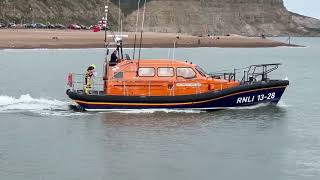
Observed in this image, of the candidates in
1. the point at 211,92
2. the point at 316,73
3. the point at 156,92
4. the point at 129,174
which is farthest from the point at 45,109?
the point at 316,73

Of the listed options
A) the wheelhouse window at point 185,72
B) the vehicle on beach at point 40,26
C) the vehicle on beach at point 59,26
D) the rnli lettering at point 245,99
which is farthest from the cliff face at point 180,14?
the wheelhouse window at point 185,72

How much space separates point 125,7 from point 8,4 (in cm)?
3886

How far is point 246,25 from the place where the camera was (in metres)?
175

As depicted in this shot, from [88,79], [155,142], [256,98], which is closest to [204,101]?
[256,98]

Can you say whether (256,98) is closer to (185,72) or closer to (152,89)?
(185,72)

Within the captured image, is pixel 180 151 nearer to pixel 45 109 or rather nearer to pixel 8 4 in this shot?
pixel 45 109

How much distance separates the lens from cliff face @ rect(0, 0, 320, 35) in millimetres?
117000

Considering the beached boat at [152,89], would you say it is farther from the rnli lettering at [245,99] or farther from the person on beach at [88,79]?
the rnli lettering at [245,99]

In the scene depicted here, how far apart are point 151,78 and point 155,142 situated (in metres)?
5.80

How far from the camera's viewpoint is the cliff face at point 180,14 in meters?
117

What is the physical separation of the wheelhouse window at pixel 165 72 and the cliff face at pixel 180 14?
87892 mm

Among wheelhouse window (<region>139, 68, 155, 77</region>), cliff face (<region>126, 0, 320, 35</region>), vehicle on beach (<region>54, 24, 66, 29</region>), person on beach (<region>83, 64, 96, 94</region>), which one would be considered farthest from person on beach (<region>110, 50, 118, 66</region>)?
cliff face (<region>126, 0, 320, 35</region>)

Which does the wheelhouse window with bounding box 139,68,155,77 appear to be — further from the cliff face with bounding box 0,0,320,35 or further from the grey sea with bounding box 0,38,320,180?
the cliff face with bounding box 0,0,320,35

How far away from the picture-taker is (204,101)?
25.7 m
